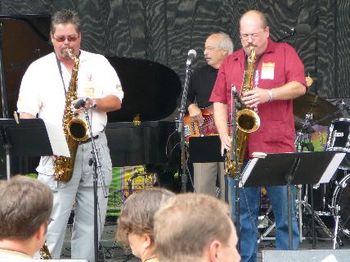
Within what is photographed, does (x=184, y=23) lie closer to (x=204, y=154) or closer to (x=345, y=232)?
(x=204, y=154)

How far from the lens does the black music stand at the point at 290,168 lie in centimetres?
562

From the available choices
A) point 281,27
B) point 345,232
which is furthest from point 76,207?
point 281,27

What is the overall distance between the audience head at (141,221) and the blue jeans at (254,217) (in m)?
3.16

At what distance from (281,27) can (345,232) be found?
2359 mm

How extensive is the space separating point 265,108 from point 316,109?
1.96m

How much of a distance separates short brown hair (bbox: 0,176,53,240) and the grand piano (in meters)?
3.86

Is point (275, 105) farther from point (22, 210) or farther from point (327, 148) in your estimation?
point (22, 210)

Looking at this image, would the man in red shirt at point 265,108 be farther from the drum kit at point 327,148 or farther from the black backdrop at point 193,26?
the black backdrop at point 193,26

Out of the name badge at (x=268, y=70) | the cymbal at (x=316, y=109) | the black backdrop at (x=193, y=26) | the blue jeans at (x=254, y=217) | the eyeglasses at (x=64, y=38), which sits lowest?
the blue jeans at (x=254, y=217)

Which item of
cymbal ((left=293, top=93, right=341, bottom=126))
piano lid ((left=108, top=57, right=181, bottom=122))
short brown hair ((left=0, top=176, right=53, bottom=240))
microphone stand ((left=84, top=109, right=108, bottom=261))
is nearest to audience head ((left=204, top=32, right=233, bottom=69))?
piano lid ((left=108, top=57, right=181, bottom=122))

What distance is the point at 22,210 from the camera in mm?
2996

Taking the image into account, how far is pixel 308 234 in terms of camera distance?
8.91m

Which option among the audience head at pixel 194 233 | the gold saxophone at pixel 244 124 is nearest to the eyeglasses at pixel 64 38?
the gold saxophone at pixel 244 124

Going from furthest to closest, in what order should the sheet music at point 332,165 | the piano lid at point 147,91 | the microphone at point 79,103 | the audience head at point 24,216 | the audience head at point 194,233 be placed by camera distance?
the piano lid at point 147,91 < the microphone at point 79,103 < the sheet music at point 332,165 < the audience head at point 24,216 < the audience head at point 194,233
